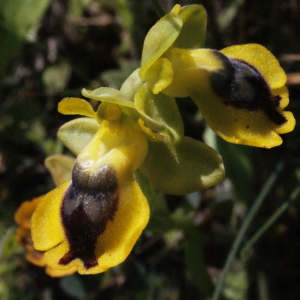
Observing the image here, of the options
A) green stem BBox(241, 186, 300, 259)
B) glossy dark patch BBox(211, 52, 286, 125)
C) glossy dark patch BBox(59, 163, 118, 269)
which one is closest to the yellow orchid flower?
glossy dark patch BBox(59, 163, 118, 269)

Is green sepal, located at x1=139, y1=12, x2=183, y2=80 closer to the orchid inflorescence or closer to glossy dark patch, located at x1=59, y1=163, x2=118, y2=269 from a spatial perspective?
the orchid inflorescence

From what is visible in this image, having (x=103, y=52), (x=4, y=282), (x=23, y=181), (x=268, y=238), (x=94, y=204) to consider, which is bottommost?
(x=268, y=238)

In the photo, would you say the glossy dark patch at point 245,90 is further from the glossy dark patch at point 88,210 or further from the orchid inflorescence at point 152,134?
the glossy dark patch at point 88,210

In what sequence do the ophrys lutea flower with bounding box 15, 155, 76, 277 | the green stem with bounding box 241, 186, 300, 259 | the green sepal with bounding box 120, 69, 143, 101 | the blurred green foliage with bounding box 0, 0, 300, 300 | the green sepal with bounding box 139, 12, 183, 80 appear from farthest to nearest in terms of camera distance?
1. the blurred green foliage with bounding box 0, 0, 300, 300
2. the ophrys lutea flower with bounding box 15, 155, 76, 277
3. the green stem with bounding box 241, 186, 300, 259
4. the green sepal with bounding box 120, 69, 143, 101
5. the green sepal with bounding box 139, 12, 183, 80

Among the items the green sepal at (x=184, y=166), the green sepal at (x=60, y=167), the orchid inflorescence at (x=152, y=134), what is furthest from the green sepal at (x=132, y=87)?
the green sepal at (x=60, y=167)

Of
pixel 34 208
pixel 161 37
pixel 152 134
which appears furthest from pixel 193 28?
pixel 34 208

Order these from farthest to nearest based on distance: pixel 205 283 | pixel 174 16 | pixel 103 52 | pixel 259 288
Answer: pixel 103 52
pixel 259 288
pixel 205 283
pixel 174 16

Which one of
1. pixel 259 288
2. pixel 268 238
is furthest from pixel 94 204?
pixel 268 238

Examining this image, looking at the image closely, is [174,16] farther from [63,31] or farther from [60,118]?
[63,31]
